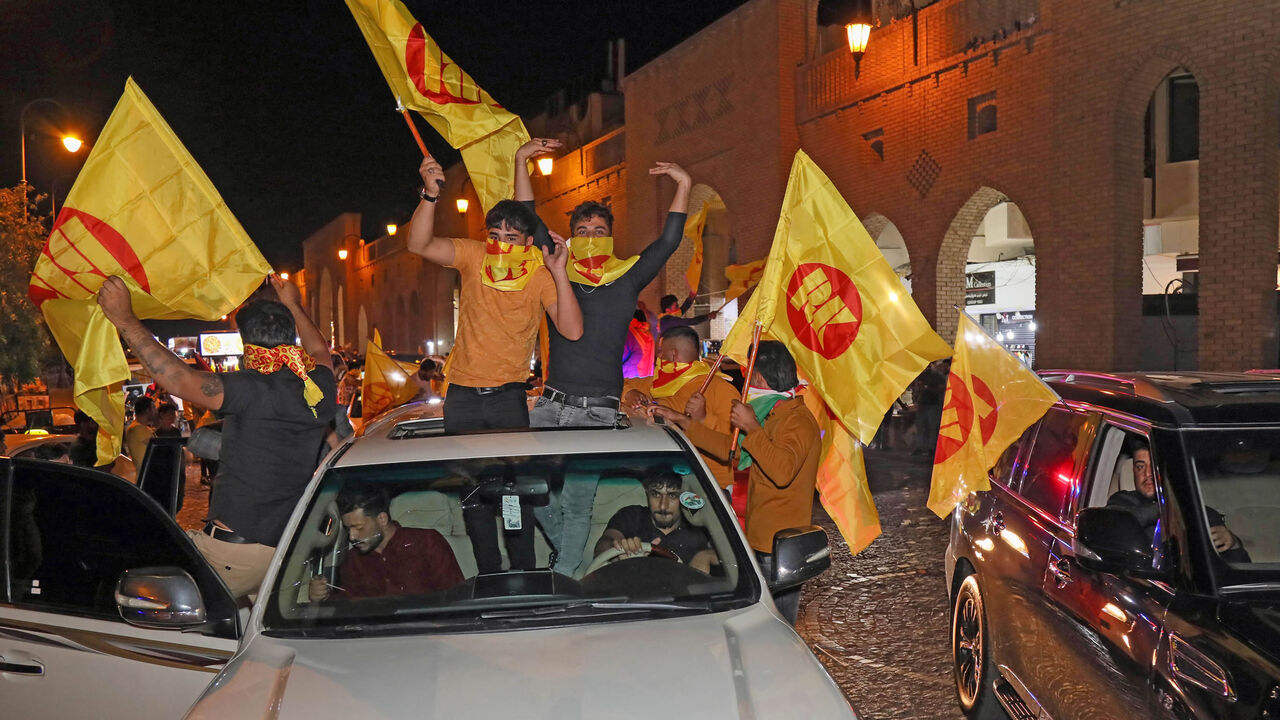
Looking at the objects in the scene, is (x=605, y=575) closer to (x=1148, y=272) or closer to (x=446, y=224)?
(x=1148, y=272)

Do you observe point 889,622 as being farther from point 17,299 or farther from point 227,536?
point 17,299

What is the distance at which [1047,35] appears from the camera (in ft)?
53.2

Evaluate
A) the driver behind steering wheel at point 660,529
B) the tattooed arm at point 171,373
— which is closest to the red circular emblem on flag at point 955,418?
the driver behind steering wheel at point 660,529

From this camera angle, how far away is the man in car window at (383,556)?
3.57 meters

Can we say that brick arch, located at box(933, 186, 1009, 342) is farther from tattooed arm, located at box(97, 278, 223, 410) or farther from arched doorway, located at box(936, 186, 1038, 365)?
tattooed arm, located at box(97, 278, 223, 410)

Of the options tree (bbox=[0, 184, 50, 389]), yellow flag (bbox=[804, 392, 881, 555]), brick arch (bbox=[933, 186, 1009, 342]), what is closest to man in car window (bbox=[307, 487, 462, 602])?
yellow flag (bbox=[804, 392, 881, 555])

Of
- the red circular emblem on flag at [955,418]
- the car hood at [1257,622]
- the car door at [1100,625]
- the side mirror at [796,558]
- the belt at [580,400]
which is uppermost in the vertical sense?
the belt at [580,400]

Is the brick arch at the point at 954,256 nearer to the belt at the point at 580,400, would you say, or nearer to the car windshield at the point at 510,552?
the belt at the point at 580,400

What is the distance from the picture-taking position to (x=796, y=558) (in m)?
3.77

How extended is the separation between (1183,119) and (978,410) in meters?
15.5

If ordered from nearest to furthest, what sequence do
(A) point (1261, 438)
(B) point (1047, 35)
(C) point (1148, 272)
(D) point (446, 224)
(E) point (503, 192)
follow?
(A) point (1261, 438) < (E) point (503, 192) < (B) point (1047, 35) < (C) point (1148, 272) < (D) point (446, 224)

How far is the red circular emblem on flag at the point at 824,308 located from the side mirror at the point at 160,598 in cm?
345

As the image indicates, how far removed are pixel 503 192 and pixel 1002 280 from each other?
18.2 m

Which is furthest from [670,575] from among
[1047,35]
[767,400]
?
[1047,35]
